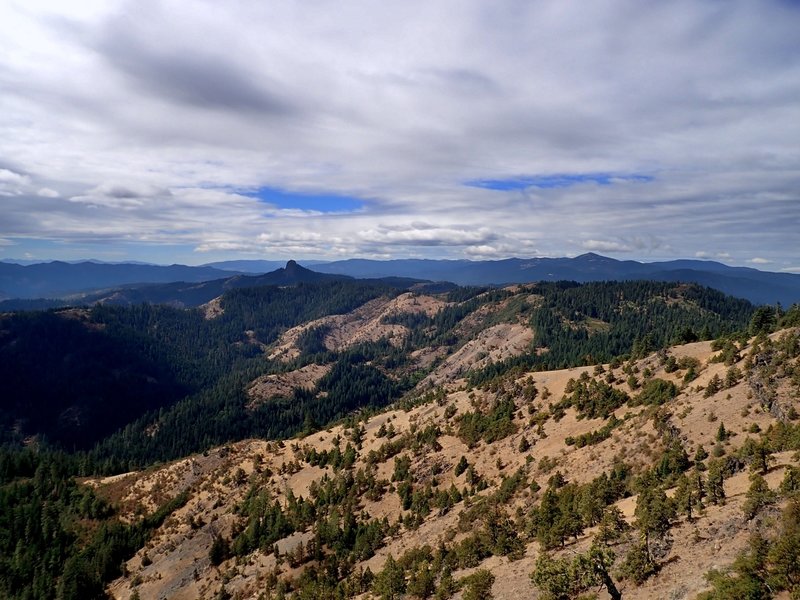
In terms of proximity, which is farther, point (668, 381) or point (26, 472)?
point (26, 472)

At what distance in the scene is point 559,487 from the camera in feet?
183

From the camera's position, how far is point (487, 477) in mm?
71625

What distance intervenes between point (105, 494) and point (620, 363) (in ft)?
414

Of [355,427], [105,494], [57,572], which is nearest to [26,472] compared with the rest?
[105,494]

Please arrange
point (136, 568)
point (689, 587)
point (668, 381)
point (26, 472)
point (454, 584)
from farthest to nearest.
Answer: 1. point (26, 472)
2. point (136, 568)
3. point (668, 381)
4. point (454, 584)
5. point (689, 587)

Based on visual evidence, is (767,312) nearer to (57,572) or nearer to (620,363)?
(620,363)

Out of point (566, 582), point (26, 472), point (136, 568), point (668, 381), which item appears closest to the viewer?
point (566, 582)

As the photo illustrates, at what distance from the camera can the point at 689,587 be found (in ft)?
86.2

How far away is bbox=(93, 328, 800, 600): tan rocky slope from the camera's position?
3784cm

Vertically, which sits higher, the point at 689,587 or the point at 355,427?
the point at 689,587

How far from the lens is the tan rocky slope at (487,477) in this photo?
37.8 meters

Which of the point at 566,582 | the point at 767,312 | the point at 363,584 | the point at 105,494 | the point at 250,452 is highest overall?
the point at 767,312

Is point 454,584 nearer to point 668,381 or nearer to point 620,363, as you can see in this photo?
point 668,381

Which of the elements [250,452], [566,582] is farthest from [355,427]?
[566,582]
